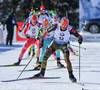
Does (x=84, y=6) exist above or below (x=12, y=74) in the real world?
above

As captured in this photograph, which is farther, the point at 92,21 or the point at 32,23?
the point at 92,21

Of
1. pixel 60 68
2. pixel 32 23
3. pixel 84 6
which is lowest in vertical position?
pixel 60 68

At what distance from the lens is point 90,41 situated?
77.3 feet

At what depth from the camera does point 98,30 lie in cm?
2384

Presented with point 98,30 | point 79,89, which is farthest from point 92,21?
point 79,89

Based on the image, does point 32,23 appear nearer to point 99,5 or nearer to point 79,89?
point 79,89

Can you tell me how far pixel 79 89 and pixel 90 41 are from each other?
18.3 m

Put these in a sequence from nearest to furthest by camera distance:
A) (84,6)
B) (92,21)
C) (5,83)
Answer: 1. (5,83)
2. (92,21)
3. (84,6)

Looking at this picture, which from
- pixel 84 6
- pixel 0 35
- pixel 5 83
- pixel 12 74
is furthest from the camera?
pixel 84 6

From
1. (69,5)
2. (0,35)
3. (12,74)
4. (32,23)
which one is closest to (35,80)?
(12,74)

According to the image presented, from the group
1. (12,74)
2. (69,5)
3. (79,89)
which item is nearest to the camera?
(79,89)

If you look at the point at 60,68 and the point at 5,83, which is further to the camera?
the point at 60,68

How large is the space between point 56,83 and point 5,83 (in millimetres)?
1059

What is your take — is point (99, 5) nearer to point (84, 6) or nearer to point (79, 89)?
point (84, 6)
